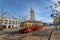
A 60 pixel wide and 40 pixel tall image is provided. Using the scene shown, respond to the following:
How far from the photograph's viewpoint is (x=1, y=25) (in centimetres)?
607

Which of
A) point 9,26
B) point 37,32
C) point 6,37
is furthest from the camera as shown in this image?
point 37,32

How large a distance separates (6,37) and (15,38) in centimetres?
30

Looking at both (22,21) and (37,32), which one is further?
(37,32)

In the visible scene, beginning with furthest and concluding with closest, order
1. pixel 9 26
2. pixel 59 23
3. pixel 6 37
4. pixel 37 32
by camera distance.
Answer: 1. pixel 37 32
2. pixel 6 37
3. pixel 59 23
4. pixel 9 26

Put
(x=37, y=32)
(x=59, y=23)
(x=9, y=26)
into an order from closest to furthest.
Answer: (x=9, y=26) < (x=59, y=23) < (x=37, y=32)

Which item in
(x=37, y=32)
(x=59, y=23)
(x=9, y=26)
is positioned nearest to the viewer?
(x=9, y=26)

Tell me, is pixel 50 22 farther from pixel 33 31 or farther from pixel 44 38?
pixel 33 31

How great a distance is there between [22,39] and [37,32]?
105cm

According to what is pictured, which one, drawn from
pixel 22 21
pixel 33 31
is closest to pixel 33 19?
pixel 22 21

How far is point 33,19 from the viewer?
605cm

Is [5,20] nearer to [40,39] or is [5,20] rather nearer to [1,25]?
[1,25]

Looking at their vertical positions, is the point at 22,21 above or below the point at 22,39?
above

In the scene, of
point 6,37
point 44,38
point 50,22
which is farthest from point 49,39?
point 6,37

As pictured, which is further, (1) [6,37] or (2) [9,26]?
(1) [6,37]
